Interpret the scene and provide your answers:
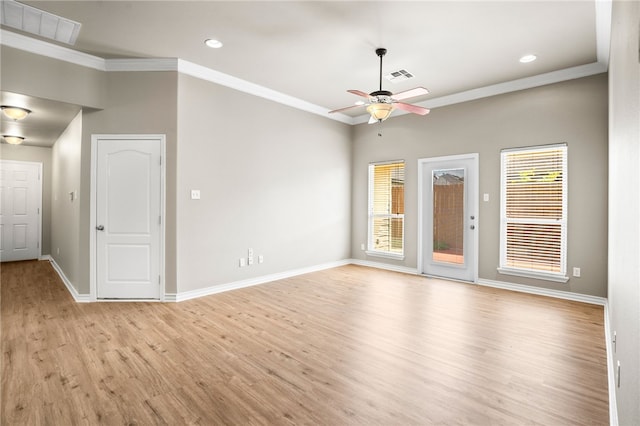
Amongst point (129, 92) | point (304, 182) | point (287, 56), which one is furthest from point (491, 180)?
point (129, 92)

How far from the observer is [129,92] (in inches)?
171

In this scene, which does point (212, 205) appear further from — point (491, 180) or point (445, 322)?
point (491, 180)

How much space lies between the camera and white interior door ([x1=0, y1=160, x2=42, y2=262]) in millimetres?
6980

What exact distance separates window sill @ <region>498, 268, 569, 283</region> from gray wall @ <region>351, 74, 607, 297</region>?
6 cm

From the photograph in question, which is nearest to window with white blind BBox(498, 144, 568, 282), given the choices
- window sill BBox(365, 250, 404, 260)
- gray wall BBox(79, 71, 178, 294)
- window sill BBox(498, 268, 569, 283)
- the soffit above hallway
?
window sill BBox(498, 268, 569, 283)

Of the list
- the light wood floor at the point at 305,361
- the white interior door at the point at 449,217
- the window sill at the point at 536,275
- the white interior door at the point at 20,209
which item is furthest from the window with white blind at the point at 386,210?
the white interior door at the point at 20,209

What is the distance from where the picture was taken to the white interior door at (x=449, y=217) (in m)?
5.46

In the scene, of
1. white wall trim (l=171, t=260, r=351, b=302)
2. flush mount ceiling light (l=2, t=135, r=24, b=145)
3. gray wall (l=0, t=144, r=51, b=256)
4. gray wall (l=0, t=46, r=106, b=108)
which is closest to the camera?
gray wall (l=0, t=46, r=106, b=108)

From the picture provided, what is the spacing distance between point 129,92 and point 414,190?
484 centimetres

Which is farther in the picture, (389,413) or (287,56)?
(287,56)

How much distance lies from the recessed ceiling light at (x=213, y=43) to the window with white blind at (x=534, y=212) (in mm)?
4392

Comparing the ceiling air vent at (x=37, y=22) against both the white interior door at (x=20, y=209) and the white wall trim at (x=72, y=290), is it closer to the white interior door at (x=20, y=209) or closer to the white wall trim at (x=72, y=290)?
the white wall trim at (x=72, y=290)

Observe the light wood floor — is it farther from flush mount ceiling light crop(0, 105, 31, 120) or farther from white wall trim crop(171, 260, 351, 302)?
flush mount ceiling light crop(0, 105, 31, 120)

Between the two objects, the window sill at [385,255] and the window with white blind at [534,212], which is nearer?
the window with white blind at [534,212]
